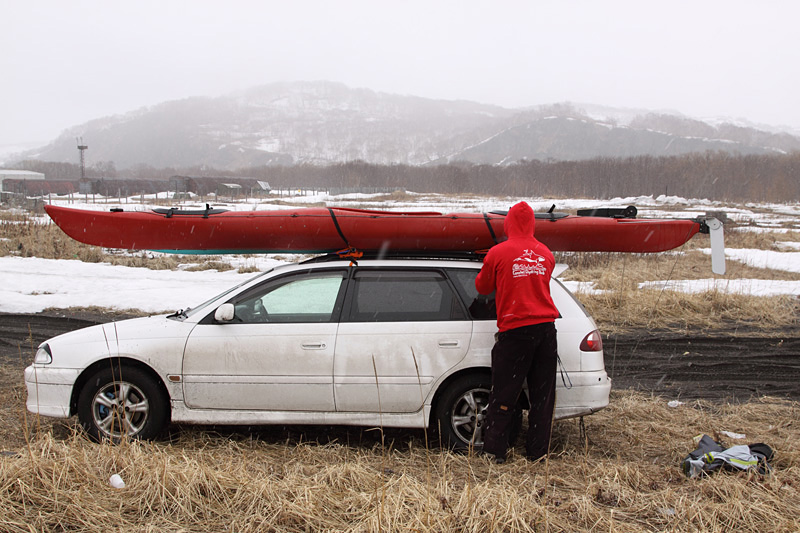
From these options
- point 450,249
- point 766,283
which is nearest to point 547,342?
point 450,249

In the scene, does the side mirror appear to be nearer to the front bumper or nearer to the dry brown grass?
the dry brown grass

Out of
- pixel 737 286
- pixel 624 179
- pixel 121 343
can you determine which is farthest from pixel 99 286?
pixel 624 179

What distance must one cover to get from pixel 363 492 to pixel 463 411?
1245mm

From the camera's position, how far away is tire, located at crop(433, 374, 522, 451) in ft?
15.1

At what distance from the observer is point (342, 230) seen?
5289mm

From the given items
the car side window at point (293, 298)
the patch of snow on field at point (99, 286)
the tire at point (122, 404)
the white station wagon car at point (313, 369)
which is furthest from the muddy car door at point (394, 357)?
the patch of snow on field at point (99, 286)

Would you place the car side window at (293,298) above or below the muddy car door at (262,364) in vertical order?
above

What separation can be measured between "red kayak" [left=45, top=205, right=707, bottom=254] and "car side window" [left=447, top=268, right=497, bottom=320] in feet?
1.88

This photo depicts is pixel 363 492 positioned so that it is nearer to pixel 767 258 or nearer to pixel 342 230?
pixel 342 230

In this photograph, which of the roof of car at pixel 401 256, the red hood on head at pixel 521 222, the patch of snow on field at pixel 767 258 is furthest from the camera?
the patch of snow on field at pixel 767 258

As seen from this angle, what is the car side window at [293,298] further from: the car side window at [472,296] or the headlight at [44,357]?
the headlight at [44,357]

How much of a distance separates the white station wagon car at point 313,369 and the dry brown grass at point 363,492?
30 cm

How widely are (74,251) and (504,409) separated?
17528 millimetres

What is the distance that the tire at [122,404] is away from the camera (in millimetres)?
4645
